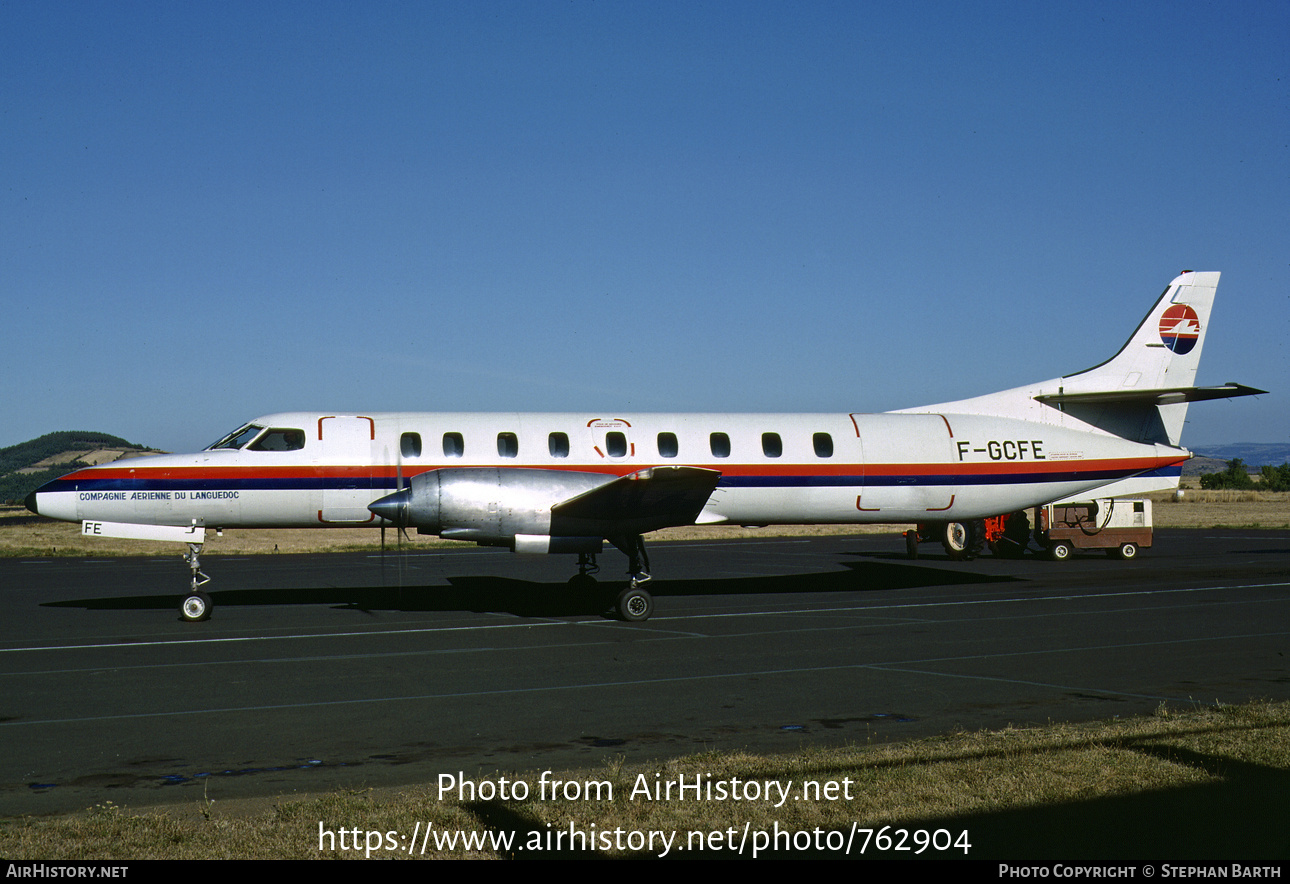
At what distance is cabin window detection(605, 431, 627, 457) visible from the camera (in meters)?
17.9

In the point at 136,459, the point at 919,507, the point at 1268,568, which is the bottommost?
the point at 1268,568

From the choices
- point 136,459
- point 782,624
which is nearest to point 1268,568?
point 782,624

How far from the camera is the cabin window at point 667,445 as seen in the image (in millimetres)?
18219

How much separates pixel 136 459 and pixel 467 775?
1193 cm

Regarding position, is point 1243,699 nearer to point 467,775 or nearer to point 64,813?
point 467,775

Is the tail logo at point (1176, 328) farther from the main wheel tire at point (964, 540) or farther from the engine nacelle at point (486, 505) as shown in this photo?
the engine nacelle at point (486, 505)

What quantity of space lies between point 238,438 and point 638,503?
276 inches

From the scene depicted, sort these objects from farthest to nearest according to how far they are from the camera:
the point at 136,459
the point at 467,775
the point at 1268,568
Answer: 1. the point at 1268,568
2. the point at 136,459
3. the point at 467,775

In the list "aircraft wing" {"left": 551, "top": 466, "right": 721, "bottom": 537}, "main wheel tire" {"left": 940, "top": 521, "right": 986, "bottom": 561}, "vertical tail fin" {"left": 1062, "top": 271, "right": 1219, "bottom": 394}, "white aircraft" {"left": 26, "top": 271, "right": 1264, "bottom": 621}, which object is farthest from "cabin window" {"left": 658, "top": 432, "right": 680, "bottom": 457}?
"main wheel tire" {"left": 940, "top": 521, "right": 986, "bottom": 561}

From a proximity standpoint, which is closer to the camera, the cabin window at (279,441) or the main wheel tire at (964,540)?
the cabin window at (279,441)

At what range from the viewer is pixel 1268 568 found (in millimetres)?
24875

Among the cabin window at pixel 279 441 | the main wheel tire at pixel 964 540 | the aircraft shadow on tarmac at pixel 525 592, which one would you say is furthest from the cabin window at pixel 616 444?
the main wheel tire at pixel 964 540

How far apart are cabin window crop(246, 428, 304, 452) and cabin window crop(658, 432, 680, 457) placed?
616 cm

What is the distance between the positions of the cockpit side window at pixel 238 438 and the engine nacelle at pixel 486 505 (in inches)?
129
